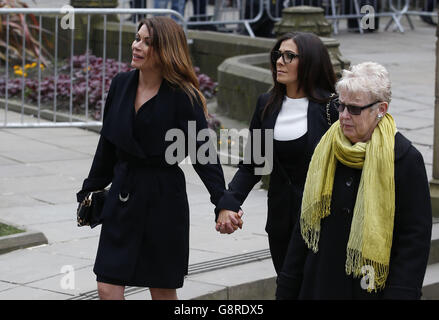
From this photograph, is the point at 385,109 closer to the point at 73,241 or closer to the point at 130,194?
the point at 130,194

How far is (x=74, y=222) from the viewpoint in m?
8.11

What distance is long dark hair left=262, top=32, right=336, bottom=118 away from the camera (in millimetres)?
5426

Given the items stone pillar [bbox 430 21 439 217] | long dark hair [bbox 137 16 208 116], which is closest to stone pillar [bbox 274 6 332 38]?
stone pillar [bbox 430 21 439 217]

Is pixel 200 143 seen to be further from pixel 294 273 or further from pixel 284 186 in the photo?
pixel 294 273

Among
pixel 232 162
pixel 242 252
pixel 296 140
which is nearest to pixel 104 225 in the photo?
pixel 296 140

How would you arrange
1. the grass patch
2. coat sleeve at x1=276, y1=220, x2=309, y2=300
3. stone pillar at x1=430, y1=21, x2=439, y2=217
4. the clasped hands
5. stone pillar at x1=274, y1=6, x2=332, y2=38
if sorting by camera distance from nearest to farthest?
coat sleeve at x1=276, y1=220, x2=309, y2=300, the clasped hands, the grass patch, stone pillar at x1=430, y1=21, x2=439, y2=217, stone pillar at x1=274, y1=6, x2=332, y2=38

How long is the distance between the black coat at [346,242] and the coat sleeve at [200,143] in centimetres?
87

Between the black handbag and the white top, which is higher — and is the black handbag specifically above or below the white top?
below

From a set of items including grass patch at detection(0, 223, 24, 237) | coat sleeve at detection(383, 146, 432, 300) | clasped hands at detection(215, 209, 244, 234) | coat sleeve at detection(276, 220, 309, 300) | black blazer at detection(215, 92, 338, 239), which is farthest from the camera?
grass patch at detection(0, 223, 24, 237)

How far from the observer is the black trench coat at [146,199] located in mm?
5062

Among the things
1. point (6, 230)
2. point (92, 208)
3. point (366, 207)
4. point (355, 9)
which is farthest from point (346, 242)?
point (355, 9)

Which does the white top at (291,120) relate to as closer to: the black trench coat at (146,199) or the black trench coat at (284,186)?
the black trench coat at (284,186)

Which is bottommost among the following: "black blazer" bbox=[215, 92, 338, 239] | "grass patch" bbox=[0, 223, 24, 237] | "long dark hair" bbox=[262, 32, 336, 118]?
"grass patch" bbox=[0, 223, 24, 237]

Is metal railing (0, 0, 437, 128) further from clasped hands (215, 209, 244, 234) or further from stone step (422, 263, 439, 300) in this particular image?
clasped hands (215, 209, 244, 234)
